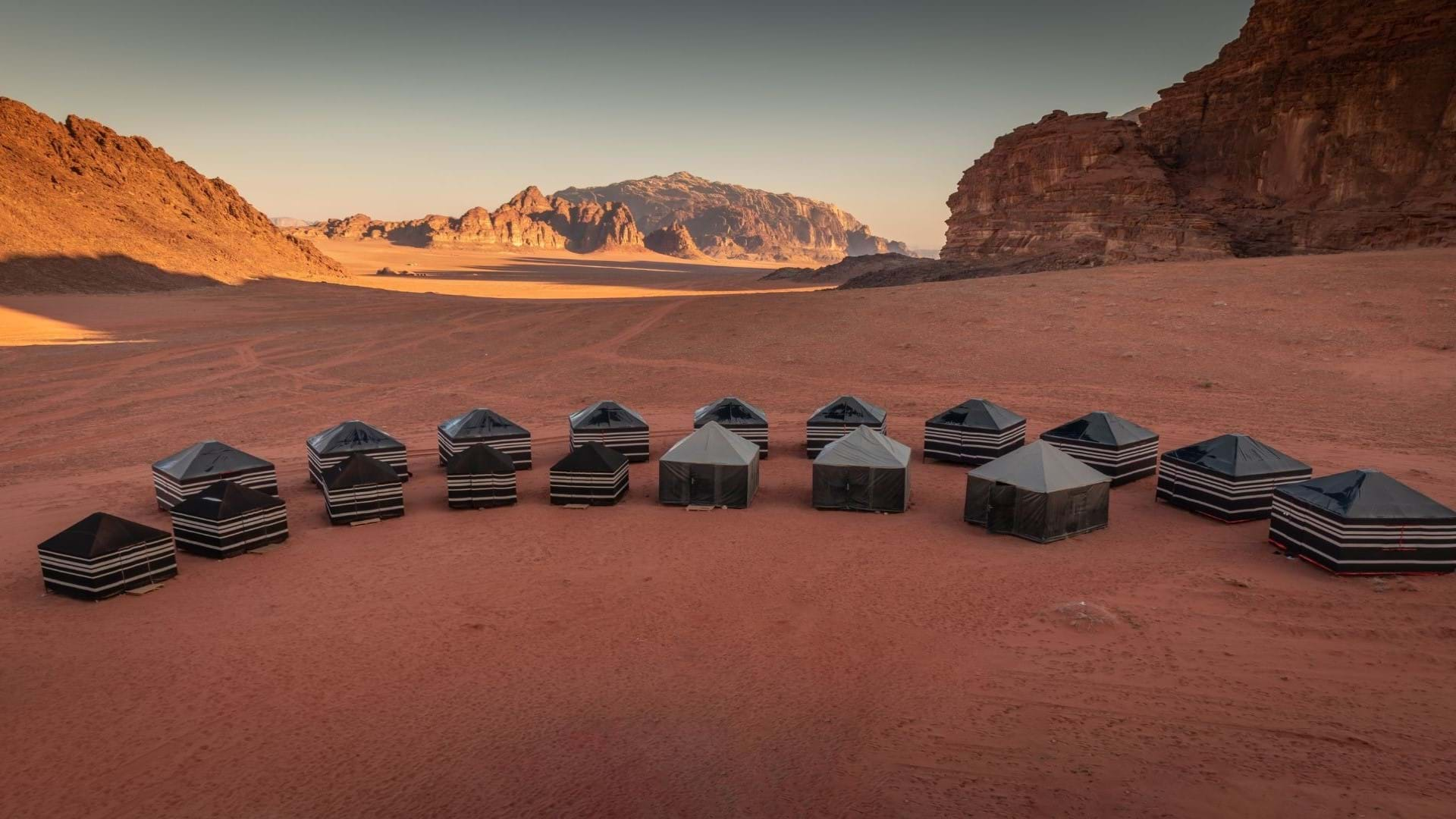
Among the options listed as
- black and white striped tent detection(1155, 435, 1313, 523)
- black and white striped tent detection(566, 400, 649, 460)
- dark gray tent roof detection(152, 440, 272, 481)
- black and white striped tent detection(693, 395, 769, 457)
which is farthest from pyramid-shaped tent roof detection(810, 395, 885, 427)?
dark gray tent roof detection(152, 440, 272, 481)

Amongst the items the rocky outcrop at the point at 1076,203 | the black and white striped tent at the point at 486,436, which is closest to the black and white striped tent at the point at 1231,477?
the black and white striped tent at the point at 486,436

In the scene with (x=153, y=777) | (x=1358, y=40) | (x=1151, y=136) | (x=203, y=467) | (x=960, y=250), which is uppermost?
(x=1358, y=40)

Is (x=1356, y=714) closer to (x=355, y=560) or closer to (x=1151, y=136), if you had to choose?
(x=355, y=560)

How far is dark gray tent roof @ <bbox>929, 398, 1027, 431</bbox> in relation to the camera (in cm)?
1903

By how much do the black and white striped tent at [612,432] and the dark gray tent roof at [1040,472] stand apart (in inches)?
338

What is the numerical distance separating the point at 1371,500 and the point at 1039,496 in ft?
15.4

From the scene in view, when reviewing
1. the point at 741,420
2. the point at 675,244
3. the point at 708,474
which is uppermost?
the point at 675,244

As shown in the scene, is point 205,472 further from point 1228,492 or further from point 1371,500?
point 1371,500

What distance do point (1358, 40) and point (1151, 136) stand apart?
13.1 metres

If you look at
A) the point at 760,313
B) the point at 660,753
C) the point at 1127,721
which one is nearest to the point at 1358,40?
the point at 760,313

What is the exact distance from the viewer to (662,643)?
408 inches

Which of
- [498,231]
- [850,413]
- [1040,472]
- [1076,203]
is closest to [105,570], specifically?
[1040,472]

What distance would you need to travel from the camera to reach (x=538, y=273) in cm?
11962

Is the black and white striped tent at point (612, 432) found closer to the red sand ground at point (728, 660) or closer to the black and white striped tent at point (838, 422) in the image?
the red sand ground at point (728, 660)
